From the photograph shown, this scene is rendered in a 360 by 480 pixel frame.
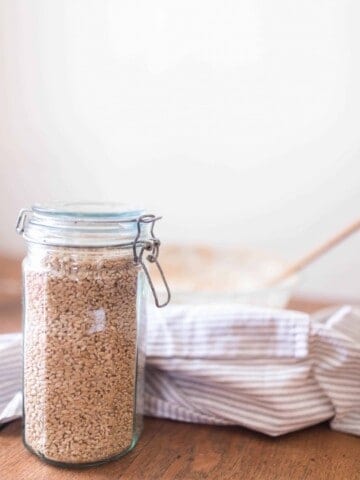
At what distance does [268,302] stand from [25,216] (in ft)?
1.14

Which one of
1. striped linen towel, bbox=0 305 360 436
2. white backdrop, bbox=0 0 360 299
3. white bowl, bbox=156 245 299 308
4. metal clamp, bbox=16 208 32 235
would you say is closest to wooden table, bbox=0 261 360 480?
striped linen towel, bbox=0 305 360 436

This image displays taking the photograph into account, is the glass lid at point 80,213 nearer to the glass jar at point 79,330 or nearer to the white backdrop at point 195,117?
the glass jar at point 79,330

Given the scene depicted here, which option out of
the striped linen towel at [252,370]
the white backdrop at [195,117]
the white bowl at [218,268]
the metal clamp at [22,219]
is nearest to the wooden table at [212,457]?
the striped linen towel at [252,370]

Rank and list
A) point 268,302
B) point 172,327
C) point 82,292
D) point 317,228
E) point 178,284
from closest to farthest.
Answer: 1. point 82,292
2. point 172,327
3. point 268,302
4. point 178,284
5. point 317,228

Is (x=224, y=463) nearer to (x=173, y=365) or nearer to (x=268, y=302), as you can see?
(x=173, y=365)

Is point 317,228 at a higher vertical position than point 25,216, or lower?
lower

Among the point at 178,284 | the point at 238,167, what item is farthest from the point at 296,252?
the point at 178,284

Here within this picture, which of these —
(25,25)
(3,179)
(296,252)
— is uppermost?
(25,25)

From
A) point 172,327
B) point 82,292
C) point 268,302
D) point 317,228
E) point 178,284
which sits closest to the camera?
point 82,292

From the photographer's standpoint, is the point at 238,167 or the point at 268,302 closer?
the point at 268,302

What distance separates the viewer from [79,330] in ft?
1.54

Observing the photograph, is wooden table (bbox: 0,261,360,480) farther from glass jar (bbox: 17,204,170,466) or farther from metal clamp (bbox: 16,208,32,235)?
metal clamp (bbox: 16,208,32,235)

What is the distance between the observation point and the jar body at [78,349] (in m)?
0.47

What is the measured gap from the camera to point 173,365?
0.56 meters
